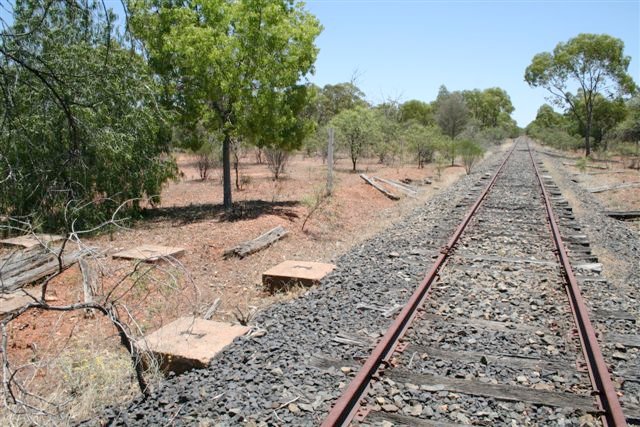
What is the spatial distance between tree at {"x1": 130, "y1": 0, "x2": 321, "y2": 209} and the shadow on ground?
1.19 meters

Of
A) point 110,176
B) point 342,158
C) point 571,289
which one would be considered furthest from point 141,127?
point 342,158

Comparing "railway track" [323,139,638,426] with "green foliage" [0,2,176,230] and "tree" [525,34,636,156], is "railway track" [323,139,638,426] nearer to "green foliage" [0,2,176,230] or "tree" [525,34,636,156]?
"green foliage" [0,2,176,230]

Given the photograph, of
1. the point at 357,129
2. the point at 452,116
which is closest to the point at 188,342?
the point at 357,129

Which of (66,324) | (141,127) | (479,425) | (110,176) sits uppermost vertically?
(141,127)

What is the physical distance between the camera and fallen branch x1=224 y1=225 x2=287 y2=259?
10.1m

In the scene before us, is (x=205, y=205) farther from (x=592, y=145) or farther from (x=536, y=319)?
(x=592, y=145)

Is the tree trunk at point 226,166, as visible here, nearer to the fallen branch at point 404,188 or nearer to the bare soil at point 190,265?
the bare soil at point 190,265

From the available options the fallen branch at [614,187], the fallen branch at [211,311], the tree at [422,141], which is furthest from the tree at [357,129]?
the fallen branch at [211,311]

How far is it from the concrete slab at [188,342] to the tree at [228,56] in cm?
853

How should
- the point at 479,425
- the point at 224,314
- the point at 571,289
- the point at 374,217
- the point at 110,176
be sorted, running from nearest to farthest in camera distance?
the point at 479,425 < the point at 571,289 < the point at 224,314 < the point at 110,176 < the point at 374,217

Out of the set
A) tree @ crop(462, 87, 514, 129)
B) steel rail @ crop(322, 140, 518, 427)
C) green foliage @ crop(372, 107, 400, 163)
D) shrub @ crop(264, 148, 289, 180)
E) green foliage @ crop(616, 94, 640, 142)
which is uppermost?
tree @ crop(462, 87, 514, 129)

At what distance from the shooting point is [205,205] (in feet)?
53.3

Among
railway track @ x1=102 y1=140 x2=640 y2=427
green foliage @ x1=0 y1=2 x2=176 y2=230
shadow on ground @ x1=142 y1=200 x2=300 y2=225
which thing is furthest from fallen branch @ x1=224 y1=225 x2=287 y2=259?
green foliage @ x1=0 y1=2 x2=176 y2=230

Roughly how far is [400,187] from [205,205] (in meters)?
8.39
